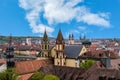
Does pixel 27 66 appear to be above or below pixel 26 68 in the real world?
above

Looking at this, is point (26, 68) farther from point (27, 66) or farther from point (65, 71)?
point (65, 71)

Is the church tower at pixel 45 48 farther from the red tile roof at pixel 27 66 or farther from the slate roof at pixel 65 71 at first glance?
the slate roof at pixel 65 71

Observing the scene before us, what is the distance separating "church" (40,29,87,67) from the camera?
9250 cm

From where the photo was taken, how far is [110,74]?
57.7 metres

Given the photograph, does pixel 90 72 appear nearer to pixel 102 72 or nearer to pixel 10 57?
pixel 102 72

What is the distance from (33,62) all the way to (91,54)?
2318cm

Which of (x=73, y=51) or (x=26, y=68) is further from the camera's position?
(x=73, y=51)

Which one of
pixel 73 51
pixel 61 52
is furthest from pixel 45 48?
Result: pixel 73 51

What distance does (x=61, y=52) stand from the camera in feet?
303

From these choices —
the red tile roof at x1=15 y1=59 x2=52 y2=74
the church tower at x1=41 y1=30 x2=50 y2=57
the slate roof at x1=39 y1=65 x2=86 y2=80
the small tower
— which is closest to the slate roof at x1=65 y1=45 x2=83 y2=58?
the church tower at x1=41 y1=30 x2=50 y2=57

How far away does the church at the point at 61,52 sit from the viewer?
92500 millimetres

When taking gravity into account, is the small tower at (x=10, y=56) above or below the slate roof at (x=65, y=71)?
above

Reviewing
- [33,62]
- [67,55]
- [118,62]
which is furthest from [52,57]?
[118,62]

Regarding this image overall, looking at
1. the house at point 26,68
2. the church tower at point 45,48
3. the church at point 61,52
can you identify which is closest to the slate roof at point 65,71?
the house at point 26,68
